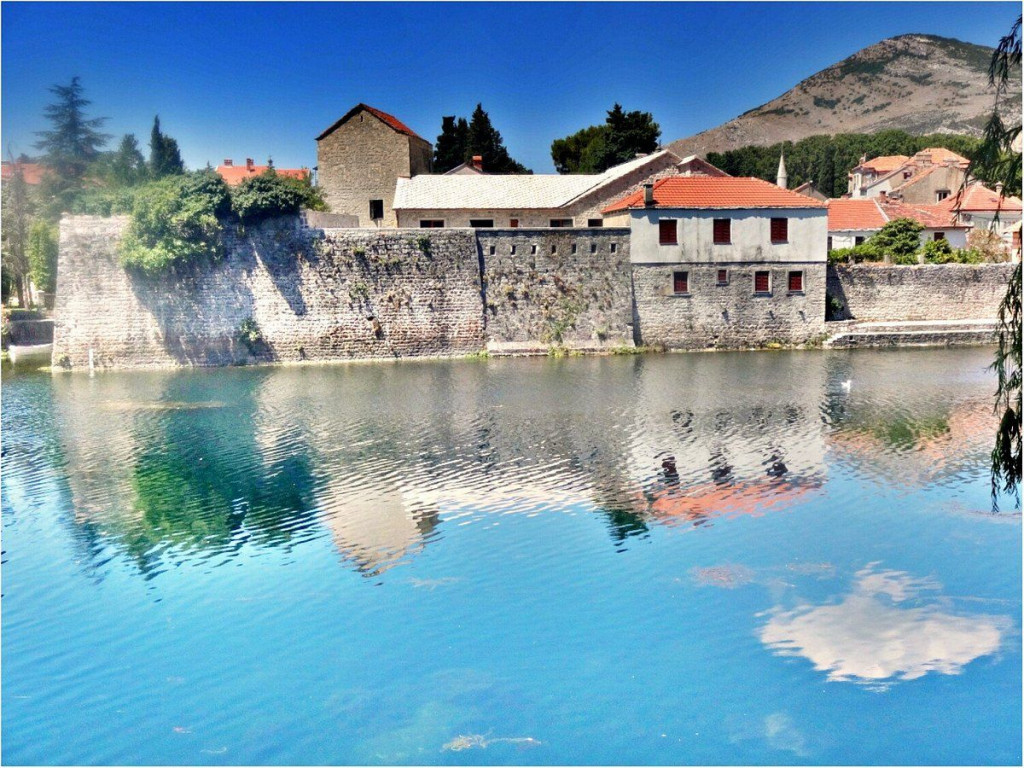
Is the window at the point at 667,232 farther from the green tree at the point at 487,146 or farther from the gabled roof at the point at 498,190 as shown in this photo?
the green tree at the point at 487,146

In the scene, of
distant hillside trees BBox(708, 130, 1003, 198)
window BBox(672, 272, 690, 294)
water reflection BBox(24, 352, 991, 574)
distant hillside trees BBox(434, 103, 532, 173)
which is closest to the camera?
water reflection BBox(24, 352, 991, 574)

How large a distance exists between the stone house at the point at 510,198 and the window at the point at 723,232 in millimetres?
5268

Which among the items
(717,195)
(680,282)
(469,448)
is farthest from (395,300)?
(469,448)

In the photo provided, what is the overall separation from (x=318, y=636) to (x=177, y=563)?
10.6 feet

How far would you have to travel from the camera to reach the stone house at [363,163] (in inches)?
1608

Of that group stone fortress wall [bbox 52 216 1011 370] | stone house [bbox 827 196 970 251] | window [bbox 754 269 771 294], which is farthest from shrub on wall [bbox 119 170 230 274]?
stone house [bbox 827 196 970 251]

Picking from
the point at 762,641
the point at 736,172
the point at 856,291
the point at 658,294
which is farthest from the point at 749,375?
the point at 736,172

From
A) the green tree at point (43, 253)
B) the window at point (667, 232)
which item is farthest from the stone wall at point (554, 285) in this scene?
Result: the green tree at point (43, 253)

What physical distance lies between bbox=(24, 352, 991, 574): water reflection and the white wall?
548 centimetres

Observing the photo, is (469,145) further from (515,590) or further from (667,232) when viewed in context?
(515,590)

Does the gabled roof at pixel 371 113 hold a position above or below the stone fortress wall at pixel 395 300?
above

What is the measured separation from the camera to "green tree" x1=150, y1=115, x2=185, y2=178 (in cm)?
4400

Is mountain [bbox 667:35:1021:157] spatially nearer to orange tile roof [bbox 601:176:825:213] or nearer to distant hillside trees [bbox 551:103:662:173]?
distant hillside trees [bbox 551:103:662:173]

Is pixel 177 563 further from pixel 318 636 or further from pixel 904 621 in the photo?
pixel 904 621
